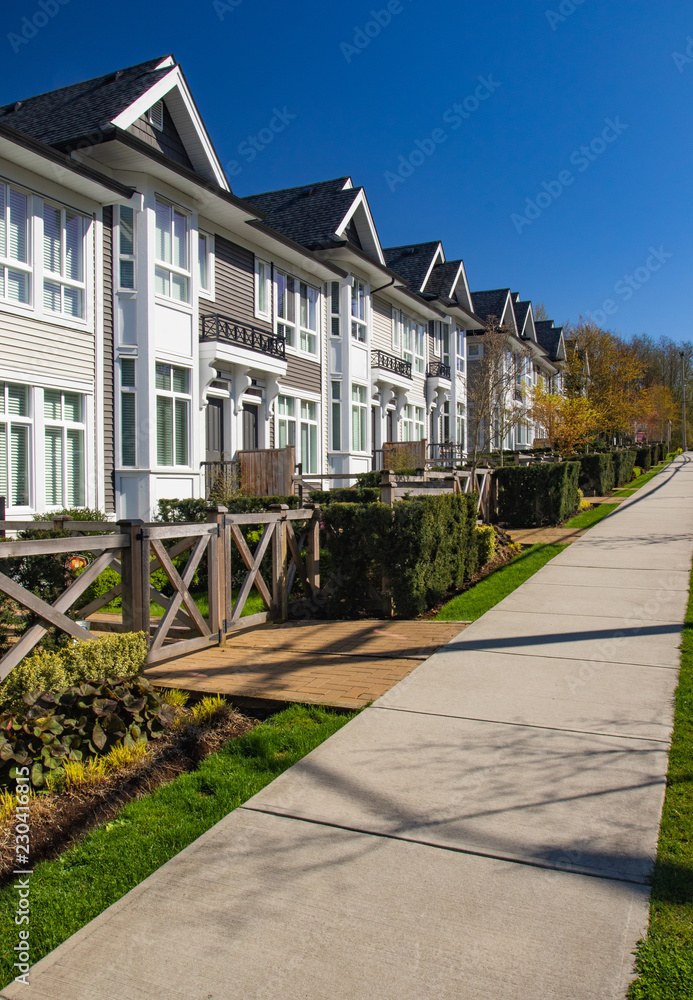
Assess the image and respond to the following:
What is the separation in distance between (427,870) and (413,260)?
34.2m

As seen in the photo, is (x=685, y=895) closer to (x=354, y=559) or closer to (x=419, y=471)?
(x=354, y=559)

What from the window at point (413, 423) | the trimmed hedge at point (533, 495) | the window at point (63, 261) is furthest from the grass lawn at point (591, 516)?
the window at point (63, 261)

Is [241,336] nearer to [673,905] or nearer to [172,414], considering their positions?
[172,414]

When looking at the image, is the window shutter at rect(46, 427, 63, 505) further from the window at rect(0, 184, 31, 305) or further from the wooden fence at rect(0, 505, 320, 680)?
the wooden fence at rect(0, 505, 320, 680)

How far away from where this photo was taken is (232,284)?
1891cm

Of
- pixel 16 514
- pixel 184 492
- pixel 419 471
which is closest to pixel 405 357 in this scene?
pixel 419 471

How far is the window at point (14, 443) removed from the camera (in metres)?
12.8

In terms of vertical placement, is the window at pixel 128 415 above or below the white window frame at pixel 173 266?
below

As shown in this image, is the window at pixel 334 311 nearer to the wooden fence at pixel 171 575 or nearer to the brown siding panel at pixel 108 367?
the brown siding panel at pixel 108 367

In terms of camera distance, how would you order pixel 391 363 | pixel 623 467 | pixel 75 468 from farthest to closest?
pixel 623 467 → pixel 391 363 → pixel 75 468

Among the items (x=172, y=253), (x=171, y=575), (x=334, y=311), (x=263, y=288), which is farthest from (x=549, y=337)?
(x=171, y=575)

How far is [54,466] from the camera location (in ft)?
45.4

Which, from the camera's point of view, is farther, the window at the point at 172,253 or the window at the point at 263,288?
the window at the point at 263,288

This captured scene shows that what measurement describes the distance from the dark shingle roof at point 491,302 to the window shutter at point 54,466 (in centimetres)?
3505
